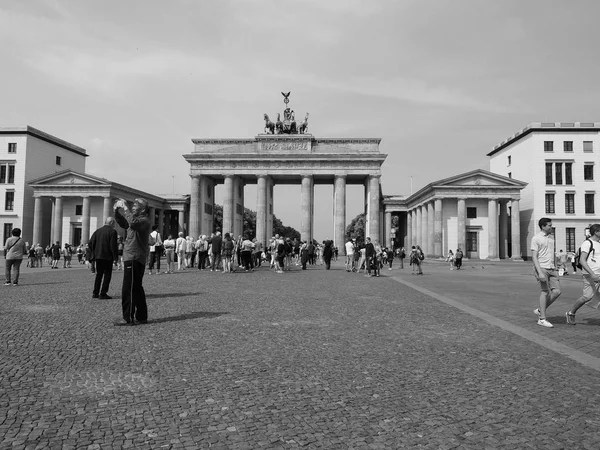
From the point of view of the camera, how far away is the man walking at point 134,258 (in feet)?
26.1

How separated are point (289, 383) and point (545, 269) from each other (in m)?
6.11

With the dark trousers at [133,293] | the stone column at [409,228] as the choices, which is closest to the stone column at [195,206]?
the stone column at [409,228]

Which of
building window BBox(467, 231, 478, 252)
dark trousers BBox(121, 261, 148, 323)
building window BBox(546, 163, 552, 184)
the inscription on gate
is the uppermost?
the inscription on gate

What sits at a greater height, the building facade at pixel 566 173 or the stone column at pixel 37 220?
the building facade at pixel 566 173

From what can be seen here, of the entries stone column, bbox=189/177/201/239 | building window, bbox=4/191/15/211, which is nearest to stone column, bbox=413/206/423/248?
stone column, bbox=189/177/201/239

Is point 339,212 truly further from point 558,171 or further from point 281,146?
point 558,171

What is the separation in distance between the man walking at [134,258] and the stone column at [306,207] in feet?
159

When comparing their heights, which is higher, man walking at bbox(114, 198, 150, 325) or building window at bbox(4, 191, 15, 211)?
building window at bbox(4, 191, 15, 211)

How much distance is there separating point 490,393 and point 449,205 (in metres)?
55.7

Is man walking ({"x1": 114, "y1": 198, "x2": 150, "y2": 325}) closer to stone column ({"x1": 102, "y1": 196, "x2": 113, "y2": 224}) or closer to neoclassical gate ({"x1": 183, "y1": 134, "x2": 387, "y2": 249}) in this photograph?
neoclassical gate ({"x1": 183, "y1": 134, "x2": 387, "y2": 249})

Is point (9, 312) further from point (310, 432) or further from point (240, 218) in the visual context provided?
point (240, 218)

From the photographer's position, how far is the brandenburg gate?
57875 mm

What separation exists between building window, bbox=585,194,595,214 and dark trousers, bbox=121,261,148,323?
62476mm

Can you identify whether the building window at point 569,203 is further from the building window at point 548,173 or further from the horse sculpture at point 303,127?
the horse sculpture at point 303,127
